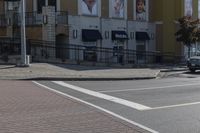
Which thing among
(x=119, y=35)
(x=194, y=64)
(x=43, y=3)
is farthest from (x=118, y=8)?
(x=194, y=64)

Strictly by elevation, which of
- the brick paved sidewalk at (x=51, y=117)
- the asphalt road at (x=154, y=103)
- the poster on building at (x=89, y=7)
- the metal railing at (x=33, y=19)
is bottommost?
the asphalt road at (x=154, y=103)

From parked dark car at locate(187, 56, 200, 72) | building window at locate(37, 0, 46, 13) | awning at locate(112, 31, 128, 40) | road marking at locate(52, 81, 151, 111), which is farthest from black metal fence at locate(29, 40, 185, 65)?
road marking at locate(52, 81, 151, 111)

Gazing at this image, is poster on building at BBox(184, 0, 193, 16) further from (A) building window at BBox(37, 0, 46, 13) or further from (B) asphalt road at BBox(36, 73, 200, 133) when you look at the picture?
(B) asphalt road at BBox(36, 73, 200, 133)

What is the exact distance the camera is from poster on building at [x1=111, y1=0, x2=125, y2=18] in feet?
140

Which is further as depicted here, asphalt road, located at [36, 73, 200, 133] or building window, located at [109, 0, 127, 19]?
building window, located at [109, 0, 127, 19]

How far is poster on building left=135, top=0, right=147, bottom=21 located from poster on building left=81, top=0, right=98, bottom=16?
19.2 ft

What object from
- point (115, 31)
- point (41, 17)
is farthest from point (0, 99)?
point (115, 31)

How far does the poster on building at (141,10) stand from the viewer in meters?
45.4

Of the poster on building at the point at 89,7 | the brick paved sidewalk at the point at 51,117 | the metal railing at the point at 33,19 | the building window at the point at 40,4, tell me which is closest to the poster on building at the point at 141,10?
the poster on building at the point at 89,7

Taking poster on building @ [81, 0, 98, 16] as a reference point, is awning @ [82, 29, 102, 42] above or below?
below

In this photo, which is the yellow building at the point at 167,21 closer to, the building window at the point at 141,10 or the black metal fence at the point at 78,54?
the black metal fence at the point at 78,54

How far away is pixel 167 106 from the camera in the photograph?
1415cm

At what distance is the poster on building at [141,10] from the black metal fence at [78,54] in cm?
332

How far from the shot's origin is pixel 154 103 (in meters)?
14.8
